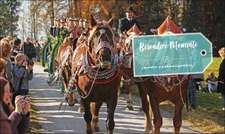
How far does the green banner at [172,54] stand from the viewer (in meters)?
9.52

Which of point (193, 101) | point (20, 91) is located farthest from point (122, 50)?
point (193, 101)

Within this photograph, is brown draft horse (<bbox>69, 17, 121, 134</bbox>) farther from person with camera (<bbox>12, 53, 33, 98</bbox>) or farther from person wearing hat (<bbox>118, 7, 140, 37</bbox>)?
person wearing hat (<bbox>118, 7, 140, 37</bbox>)

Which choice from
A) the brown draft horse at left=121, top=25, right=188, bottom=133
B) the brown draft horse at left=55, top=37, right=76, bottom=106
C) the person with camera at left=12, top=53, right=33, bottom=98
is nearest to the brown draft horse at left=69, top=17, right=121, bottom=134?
the brown draft horse at left=121, top=25, right=188, bottom=133

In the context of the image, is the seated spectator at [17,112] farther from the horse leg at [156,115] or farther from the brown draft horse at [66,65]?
the brown draft horse at [66,65]

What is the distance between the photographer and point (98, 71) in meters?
10.7

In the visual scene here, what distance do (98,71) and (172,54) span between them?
171 cm

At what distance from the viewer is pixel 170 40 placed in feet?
31.7

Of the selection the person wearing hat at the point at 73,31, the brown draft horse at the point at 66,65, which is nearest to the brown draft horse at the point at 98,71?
the brown draft horse at the point at 66,65

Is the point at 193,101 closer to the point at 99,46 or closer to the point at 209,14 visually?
the point at 99,46

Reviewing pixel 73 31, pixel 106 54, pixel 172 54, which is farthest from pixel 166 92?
pixel 73 31

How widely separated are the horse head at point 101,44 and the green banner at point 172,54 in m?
0.62

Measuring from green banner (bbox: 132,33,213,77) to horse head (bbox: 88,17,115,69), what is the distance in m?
0.62

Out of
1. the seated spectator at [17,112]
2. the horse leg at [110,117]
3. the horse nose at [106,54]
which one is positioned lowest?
the horse leg at [110,117]

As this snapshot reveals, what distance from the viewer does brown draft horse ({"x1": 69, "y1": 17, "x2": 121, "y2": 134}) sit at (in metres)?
10.3
